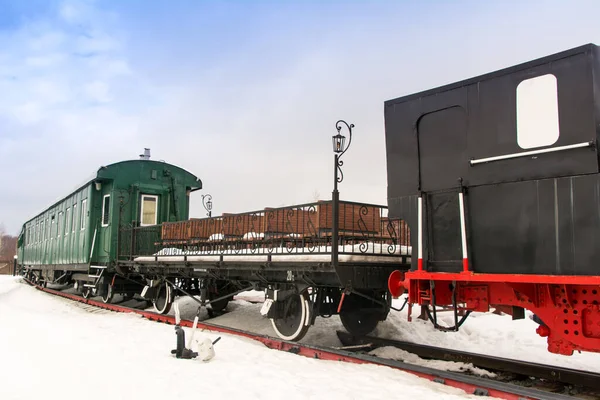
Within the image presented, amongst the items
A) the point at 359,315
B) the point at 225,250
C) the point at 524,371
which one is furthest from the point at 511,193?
the point at 225,250

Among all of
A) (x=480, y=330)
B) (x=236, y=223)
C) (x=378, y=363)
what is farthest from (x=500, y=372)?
(x=236, y=223)

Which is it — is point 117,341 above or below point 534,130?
below

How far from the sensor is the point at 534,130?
4.38 m

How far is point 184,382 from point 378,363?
223cm

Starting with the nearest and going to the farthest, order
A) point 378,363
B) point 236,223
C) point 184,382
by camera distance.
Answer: point 184,382
point 378,363
point 236,223

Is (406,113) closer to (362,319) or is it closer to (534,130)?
(534,130)

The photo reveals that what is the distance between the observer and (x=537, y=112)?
4.38 metres

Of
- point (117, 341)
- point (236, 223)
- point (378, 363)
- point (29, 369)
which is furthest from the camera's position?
point (236, 223)

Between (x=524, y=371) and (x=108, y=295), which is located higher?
(x=108, y=295)

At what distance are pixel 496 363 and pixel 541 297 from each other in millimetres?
1856

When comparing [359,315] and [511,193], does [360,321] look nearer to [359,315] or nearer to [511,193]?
[359,315]

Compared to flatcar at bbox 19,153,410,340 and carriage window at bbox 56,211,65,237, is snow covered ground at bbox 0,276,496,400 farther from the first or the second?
carriage window at bbox 56,211,65,237

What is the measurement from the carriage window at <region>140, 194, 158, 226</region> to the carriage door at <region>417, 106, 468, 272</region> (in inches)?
373

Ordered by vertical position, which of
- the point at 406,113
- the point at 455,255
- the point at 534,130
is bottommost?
the point at 455,255
